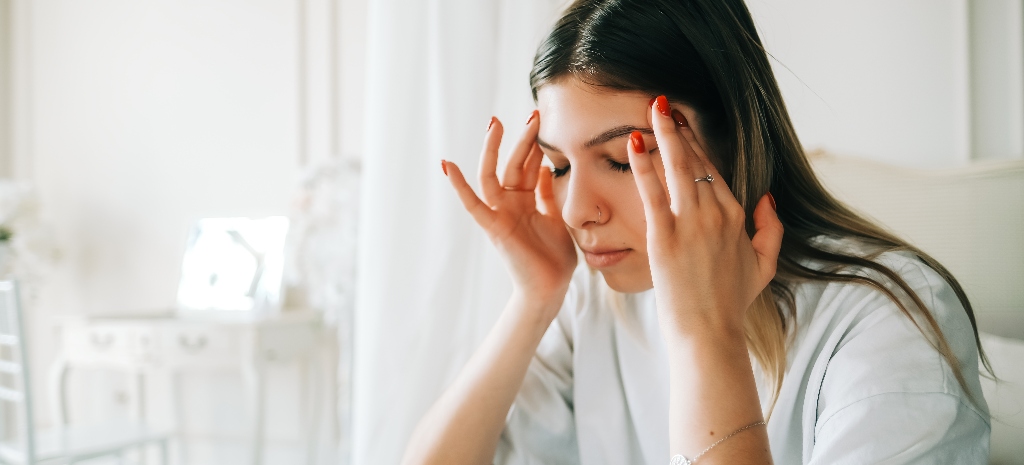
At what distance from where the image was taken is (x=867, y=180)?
4.95 ft

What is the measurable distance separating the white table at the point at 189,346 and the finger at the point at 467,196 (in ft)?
4.68

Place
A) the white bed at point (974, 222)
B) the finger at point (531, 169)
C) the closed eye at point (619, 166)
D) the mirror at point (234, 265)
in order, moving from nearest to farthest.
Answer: the closed eye at point (619, 166), the finger at point (531, 169), the white bed at point (974, 222), the mirror at point (234, 265)

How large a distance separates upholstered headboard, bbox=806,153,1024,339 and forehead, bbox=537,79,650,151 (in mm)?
968

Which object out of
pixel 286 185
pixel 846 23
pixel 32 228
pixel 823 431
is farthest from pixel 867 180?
pixel 32 228

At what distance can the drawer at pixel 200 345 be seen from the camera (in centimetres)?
215

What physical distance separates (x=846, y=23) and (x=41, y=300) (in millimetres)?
3528

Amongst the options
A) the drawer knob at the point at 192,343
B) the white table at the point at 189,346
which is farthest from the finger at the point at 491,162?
the drawer knob at the point at 192,343

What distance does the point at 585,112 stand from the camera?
788mm

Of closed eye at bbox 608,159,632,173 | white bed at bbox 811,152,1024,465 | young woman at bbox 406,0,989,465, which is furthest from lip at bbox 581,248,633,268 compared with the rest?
white bed at bbox 811,152,1024,465

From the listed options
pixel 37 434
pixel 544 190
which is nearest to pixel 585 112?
pixel 544 190

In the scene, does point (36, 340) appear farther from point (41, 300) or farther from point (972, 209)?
point (972, 209)

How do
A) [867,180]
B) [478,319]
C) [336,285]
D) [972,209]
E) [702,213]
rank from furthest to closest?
[336,285], [867,180], [972,209], [478,319], [702,213]

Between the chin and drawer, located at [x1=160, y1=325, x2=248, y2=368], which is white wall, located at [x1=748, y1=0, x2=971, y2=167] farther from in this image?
drawer, located at [x1=160, y1=325, x2=248, y2=368]

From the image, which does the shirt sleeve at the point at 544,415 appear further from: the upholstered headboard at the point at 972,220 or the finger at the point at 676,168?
the upholstered headboard at the point at 972,220
